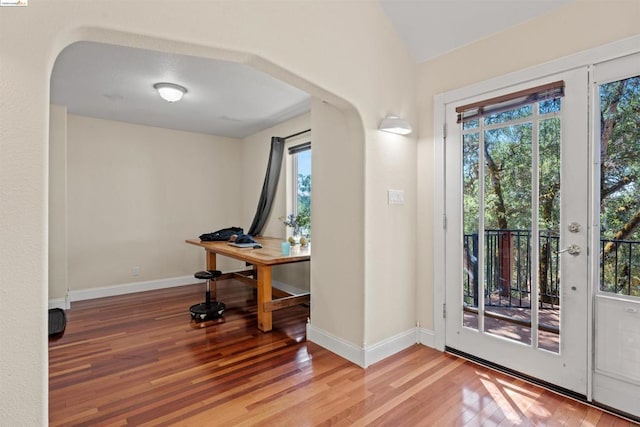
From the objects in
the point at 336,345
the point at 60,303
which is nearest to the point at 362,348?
the point at 336,345

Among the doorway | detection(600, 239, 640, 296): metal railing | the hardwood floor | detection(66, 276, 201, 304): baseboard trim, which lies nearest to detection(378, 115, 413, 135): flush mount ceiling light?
the doorway

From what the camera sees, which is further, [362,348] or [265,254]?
[265,254]

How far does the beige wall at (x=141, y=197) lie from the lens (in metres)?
4.47

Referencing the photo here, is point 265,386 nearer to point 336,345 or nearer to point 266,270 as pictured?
point 336,345

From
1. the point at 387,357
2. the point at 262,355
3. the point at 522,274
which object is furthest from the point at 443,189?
the point at 262,355

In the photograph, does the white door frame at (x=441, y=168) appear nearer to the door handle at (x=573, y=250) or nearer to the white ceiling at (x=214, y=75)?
the white ceiling at (x=214, y=75)

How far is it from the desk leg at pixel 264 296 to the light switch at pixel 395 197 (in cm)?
136

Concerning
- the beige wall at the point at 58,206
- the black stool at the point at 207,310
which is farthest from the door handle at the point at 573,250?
the beige wall at the point at 58,206

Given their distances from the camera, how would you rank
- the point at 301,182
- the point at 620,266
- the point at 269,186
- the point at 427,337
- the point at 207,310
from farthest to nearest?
the point at 269,186 → the point at 301,182 → the point at 207,310 → the point at 427,337 → the point at 620,266

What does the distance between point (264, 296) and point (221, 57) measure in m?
2.21

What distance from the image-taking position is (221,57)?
1794 millimetres

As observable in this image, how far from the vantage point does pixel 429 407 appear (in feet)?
6.58

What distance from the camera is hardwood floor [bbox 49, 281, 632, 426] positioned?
6.26 feet

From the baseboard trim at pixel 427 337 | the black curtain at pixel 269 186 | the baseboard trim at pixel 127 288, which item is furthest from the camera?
the black curtain at pixel 269 186
